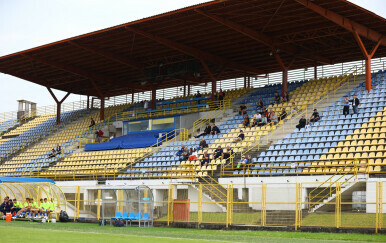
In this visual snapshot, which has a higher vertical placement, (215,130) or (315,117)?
(315,117)

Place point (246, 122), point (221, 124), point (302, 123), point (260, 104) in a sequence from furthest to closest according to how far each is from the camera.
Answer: point (221, 124), point (260, 104), point (246, 122), point (302, 123)

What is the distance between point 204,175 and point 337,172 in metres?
7.69

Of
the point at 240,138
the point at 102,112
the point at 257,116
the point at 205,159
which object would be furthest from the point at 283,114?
the point at 102,112

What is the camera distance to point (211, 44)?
40594 mm

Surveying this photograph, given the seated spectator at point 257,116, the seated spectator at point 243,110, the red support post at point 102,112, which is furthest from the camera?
the red support post at point 102,112

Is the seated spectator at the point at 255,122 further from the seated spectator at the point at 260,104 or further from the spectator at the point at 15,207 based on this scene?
the spectator at the point at 15,207

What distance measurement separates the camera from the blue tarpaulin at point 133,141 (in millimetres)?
41438

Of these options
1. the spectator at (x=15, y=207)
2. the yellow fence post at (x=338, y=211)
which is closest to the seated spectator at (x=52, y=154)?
the spectator at (x=15, y=207)

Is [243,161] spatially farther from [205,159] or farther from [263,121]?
[263,121]

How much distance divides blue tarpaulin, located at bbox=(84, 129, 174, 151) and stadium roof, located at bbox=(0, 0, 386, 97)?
5.18m

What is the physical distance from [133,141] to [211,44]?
8.93 meters

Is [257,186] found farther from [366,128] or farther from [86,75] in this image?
[86,75]

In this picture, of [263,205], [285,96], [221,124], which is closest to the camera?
[263,205]

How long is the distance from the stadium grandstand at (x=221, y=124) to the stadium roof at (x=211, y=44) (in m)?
0.12
